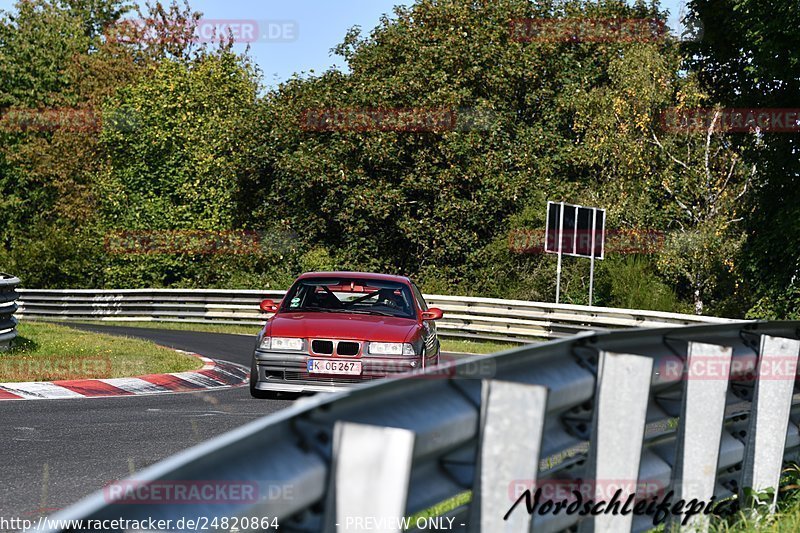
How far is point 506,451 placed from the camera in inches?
123

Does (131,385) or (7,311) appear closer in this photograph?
(131,385)

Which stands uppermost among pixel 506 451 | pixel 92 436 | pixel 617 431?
pixel 506 451

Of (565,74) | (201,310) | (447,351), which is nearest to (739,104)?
(447,351)

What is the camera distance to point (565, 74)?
4322 centimetres

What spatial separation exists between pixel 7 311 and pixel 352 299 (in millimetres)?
5004

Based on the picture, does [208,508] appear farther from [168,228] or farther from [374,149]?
[168,228]

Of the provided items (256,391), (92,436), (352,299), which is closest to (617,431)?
(92,436)

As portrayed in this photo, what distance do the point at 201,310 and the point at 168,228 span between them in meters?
15.1

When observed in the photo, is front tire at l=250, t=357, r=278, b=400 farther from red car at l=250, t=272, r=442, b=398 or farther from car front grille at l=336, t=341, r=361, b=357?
car front grille at l=336, t=341, r=361, b=357

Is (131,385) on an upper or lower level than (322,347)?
lower

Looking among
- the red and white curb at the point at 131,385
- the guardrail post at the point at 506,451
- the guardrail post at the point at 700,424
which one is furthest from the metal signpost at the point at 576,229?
the guardrail post at the point at 506,451

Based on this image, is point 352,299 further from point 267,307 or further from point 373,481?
point 373,481

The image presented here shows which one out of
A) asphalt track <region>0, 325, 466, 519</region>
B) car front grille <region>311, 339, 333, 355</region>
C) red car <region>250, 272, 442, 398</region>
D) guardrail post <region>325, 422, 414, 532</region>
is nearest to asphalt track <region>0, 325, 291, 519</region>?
asphalt track <region>0, 325, 466, 519</region>

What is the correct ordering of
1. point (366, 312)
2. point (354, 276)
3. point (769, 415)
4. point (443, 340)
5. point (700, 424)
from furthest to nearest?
point (443, 340) → point (354, 276) → point (366, 312) → point (769, 415) → point (700, 424)
